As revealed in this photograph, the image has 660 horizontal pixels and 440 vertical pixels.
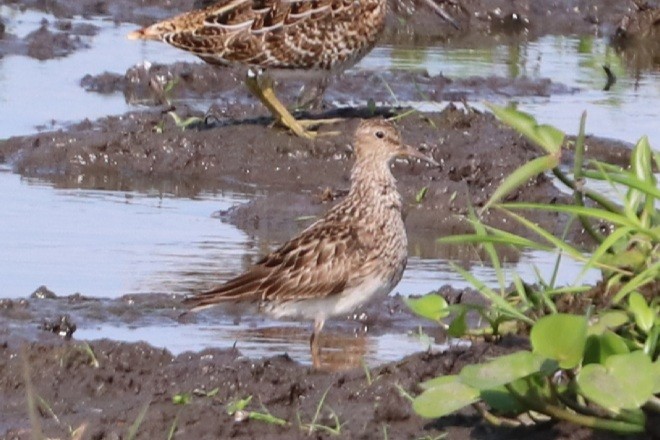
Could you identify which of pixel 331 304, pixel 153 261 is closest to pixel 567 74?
pixel 153 261

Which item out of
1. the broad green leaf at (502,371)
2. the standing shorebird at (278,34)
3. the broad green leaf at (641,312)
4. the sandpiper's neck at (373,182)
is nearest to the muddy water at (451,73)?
the standing shorebird at (278,34)

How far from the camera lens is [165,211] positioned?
1002 centimetres

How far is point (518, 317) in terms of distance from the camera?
5.30m

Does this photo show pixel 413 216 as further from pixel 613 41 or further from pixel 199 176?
pixel 613 41

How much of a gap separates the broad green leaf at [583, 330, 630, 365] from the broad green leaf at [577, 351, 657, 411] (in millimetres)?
171

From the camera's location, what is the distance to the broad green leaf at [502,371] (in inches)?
190

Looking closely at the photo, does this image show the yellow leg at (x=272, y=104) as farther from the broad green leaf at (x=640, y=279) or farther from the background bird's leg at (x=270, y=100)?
the broad green leaf at (x=640, y=279)

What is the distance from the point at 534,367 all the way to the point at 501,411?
500 mm

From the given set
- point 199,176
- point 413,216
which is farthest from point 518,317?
point 199,176

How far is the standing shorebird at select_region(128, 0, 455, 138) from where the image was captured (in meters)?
11.0

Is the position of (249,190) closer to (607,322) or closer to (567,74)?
(567,74)

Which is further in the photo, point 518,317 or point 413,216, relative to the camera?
point 413,216

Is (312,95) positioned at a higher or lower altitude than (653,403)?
lower

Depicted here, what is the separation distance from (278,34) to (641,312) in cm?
622
